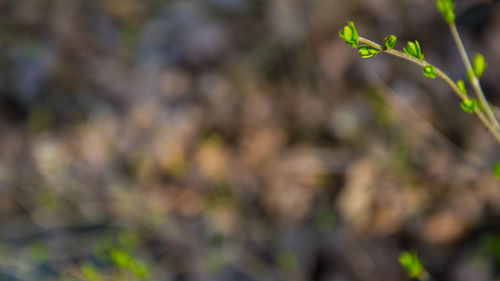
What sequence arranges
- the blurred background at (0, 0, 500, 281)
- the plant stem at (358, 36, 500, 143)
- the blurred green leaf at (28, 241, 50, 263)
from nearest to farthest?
the plant stem at (358, 36, 500, 143)
the blurred background at (0, 0, 500, 281)
the blurred green leaf at (28, 241, 50, 263)

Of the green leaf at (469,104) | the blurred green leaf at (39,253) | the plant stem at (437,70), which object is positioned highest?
the blurred green leaf at (39,253)

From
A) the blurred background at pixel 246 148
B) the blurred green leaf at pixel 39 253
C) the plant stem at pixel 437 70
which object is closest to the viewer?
the plant stem at pixel 437 70

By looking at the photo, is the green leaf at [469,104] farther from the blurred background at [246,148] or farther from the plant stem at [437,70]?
the blurred background at [246,148]

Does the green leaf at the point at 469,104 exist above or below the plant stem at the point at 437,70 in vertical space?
below

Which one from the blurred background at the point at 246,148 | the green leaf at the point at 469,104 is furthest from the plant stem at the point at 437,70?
the blurred background at the point at 246,148

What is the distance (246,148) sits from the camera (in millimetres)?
2627

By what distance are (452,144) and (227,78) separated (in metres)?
1.30

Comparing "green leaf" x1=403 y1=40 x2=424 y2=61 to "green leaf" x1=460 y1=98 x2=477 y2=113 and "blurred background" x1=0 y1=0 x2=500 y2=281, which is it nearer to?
"green leaf" x1=460 y1=98 x2=477 y2=113

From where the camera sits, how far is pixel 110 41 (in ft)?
11.1

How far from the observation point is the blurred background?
79.1 inches

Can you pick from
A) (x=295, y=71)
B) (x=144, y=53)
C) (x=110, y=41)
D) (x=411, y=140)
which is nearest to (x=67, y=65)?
(x=110, y=41)

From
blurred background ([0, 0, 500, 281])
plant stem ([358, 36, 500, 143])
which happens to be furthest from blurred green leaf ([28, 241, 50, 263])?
plant stem ([358, 36, 500, 143])

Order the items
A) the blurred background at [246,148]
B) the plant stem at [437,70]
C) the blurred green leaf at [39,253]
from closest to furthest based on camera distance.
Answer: the plant stem at [437,70]
the blurred background at [246,148]
the blurred green leaf at [39,253]

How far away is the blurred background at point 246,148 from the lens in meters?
2.01
